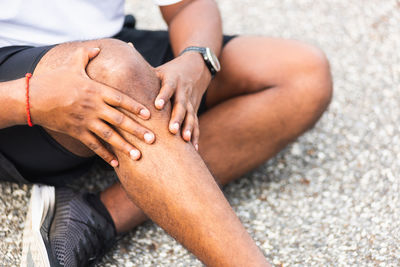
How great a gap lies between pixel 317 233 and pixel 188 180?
0.95 m

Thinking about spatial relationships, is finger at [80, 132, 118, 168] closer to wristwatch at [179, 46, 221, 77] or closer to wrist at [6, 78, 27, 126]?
wrist at [6, 78, 27, 126]

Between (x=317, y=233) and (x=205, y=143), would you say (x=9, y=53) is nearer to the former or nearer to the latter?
(x=205, y=143)

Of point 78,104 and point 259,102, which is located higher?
point 78,104

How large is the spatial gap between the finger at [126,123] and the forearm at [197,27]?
0.66 metres

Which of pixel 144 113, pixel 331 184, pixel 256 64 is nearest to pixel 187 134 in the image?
pixel 144 113

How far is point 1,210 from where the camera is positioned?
80.6 inches

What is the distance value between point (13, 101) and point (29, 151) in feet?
1.14

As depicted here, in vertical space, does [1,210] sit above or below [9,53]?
below

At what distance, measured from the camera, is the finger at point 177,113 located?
150 centimetres

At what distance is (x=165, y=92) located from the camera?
5.12 feet

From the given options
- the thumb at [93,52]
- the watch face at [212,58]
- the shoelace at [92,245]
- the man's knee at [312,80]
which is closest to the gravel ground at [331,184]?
the shoelace at [92,245]

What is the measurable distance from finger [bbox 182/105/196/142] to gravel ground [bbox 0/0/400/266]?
0.69 metres

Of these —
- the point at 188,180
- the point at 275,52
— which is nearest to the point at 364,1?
the point at 275,52

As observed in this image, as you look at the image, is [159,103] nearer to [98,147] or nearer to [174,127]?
[174,127]
